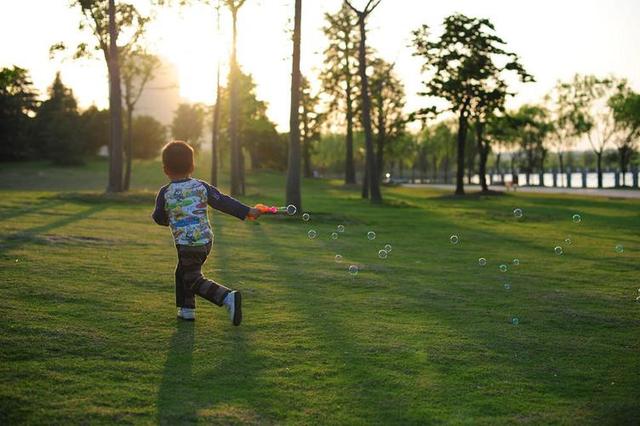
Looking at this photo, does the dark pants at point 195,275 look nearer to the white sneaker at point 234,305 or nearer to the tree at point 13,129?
the white sneaker at point 234,305

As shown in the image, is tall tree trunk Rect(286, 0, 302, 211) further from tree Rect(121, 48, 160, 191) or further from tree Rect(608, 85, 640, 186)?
tree Rect(608, 85, 640, 186)

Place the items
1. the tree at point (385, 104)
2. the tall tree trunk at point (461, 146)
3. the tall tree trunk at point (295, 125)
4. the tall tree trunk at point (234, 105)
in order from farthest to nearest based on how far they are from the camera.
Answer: the tree at point (385, 104) < the tall tree trunk at point (461, 146) < the tall tree trunk at point (234, 105) < the tall tree trunk at point (295, 125)

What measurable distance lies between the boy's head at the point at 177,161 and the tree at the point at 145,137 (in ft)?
353

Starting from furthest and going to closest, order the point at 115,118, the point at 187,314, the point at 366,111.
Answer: the point at 366,111 < the point at 115,118 < the point at 187,314

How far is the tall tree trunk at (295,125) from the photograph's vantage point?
93.9 ft

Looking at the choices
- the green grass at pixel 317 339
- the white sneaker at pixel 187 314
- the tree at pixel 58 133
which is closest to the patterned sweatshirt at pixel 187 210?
the white sneaker at pixel 187 314

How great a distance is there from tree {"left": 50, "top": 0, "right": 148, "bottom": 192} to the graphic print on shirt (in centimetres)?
3022

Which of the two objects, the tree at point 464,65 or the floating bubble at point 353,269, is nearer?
the floating bubble at point 353,269

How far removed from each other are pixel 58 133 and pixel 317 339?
85.4 metres

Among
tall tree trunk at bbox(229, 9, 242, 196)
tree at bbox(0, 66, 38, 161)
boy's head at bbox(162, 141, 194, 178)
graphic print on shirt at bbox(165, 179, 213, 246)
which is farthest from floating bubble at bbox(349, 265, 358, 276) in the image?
tree at bbox(0, 66, 38, 161)

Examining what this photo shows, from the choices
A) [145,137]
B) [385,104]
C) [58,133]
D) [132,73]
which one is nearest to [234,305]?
[132,73]

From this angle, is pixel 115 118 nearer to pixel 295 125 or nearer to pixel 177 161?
pixel 295 125

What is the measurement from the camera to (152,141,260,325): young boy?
8547 millimetres

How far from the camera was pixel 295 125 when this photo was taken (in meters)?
28.8
